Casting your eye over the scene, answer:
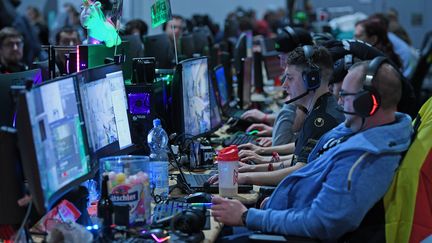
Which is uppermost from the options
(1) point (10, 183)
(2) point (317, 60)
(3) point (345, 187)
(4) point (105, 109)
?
(2) point (317, 60)

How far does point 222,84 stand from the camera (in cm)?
502

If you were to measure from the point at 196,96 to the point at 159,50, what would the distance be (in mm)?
1419

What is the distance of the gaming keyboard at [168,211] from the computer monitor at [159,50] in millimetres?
2251

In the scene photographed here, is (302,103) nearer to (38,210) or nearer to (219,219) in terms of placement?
(219,219)

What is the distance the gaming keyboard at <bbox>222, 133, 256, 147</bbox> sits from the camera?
160 inches

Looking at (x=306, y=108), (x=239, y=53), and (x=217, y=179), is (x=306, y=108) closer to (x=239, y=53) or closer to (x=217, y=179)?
(x=217, y=179)

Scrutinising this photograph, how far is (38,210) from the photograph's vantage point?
2047 mm

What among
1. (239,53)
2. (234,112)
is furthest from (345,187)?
(239,53)

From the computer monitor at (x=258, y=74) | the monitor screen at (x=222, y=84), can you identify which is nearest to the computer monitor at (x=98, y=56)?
the monitor screen at (x=222, y=84)

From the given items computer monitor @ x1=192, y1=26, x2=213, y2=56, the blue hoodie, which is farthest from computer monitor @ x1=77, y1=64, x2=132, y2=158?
computer monitor @ x1=192, y1=26, x2=213, y2=56

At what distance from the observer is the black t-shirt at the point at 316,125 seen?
3070mm

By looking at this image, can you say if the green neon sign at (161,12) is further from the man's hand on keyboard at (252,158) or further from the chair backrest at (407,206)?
the chair backrest at (407,206)

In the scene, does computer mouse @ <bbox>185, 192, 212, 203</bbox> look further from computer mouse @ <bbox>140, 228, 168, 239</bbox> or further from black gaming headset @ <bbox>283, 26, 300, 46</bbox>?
black gaming headset @ <bbox>283, 26, 300, 46</bbox>

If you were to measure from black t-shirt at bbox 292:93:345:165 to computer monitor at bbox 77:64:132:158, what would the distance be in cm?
77
